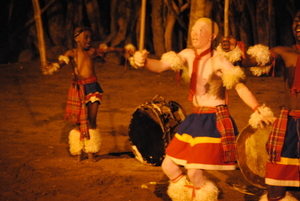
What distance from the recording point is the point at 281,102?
9.70 m

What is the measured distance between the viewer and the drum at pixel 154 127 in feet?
17.1

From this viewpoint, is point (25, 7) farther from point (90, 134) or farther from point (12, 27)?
point (90, 134)

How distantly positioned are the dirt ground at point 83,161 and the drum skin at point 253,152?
41cm

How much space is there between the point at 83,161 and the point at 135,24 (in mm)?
10822

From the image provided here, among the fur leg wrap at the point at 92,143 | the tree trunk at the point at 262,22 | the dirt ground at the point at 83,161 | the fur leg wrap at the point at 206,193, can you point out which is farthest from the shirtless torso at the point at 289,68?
the tree trunk at the point at 262,22

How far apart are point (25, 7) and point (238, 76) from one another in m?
16.3

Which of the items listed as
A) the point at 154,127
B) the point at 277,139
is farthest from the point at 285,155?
the point at 154,127

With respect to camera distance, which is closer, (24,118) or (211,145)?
(211,145)

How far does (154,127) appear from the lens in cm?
545

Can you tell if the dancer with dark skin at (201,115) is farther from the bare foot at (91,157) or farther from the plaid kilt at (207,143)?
the bare foot at (91,157)

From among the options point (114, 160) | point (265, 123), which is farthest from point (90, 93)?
point (265, 123)

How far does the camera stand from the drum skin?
3.90 meters

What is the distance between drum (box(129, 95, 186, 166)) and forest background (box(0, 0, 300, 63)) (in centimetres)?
830

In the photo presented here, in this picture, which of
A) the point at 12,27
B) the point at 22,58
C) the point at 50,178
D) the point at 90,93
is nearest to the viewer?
the point at 50,178
